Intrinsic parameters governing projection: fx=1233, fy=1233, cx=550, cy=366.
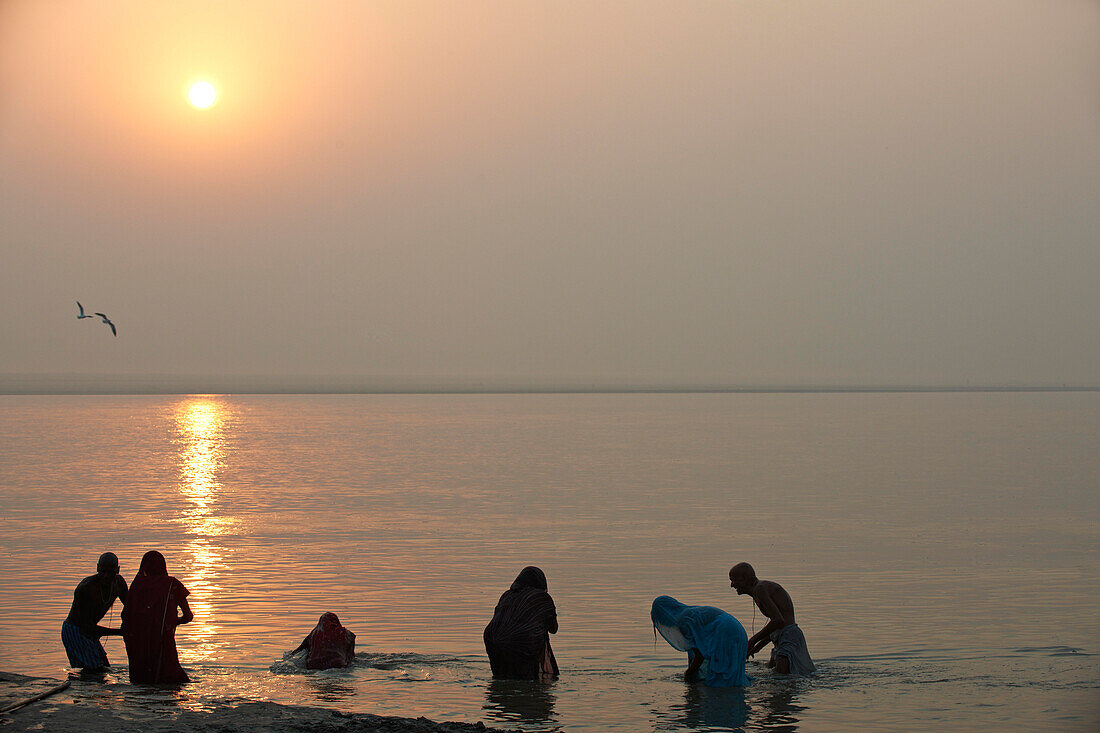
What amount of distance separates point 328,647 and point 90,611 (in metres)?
2.40

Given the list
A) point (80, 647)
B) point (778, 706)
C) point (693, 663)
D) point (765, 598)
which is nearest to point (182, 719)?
point (80, 647)

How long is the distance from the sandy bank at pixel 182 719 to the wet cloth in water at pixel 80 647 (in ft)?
2.86

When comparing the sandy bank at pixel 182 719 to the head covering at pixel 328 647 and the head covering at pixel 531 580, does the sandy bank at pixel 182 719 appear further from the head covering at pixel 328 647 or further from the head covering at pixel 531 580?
the head covering at pixel 328 647

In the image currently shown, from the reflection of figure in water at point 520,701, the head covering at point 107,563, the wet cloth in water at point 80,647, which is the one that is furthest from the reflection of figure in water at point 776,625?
the wet cloth in water at point 80,647

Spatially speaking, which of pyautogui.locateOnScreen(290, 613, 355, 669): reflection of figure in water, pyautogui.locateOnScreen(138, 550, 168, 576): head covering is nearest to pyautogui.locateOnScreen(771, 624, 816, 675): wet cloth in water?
pyautogui.locateOnScreen(290, 613, 355, 669): reflection of figure in water

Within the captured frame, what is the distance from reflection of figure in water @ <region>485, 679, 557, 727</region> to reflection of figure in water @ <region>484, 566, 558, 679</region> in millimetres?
108

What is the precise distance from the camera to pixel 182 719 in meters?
9.40

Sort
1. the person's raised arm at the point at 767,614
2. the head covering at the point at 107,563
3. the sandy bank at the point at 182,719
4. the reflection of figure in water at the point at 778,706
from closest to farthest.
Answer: the sandy bank at the point at 182,719, the reflection of figure in water at the point at 778,706, the head covering at the point at 107,563, the person's raised arm at the point at 767,614

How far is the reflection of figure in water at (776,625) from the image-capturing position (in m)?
11.4

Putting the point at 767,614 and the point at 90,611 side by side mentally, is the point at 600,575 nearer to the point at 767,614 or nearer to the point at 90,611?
the point at 767,614

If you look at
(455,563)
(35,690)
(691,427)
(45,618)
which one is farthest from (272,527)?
(691,427)

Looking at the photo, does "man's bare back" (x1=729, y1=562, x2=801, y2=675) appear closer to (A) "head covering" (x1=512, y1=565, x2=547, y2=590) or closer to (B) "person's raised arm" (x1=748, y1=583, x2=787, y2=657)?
(B) "person's raised arm" (x1=748, y1=583, x2=787, y2=657)

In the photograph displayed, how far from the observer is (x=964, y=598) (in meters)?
18.1

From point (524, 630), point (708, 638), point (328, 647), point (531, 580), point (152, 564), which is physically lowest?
point (328, 647)
